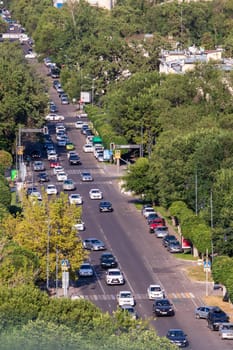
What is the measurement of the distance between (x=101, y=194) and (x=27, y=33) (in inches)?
4277

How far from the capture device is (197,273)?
6650 cm

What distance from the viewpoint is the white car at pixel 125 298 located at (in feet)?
197

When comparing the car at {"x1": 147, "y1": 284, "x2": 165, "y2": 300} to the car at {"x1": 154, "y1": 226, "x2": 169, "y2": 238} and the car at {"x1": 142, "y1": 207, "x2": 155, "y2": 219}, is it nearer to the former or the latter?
the car at {"x1": 154, "y1": 226, "x2": 169, "y2": 238}

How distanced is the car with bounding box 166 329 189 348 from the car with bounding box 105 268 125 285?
34.1 ft

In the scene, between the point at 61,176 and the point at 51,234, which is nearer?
the point at 51,234

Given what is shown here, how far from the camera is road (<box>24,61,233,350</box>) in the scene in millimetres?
56938

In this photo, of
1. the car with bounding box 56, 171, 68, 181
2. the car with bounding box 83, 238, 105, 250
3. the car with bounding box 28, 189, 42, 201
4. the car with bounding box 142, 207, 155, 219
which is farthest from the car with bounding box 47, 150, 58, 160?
the car with bounding box 83, 238, 105, 250

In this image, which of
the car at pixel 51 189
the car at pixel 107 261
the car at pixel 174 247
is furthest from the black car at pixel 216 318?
the car at pixel 51 189

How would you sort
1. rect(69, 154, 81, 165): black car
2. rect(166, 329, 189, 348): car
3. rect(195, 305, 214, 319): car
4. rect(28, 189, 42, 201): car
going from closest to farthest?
rect(166, 329, 189, 348): car → rect(195, 305, 214, 319): car → rect(28, 189, 42, 201): car → rect(69, 154, 81, 165): black car

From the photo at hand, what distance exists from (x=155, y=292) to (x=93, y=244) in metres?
10.7

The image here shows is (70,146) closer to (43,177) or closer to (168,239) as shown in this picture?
(43,177)

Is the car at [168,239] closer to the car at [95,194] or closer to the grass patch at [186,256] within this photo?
the grass patch at [186,256]

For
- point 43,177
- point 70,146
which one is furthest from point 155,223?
point 70,146

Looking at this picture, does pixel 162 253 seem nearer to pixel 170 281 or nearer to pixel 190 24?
pixel 170 281
